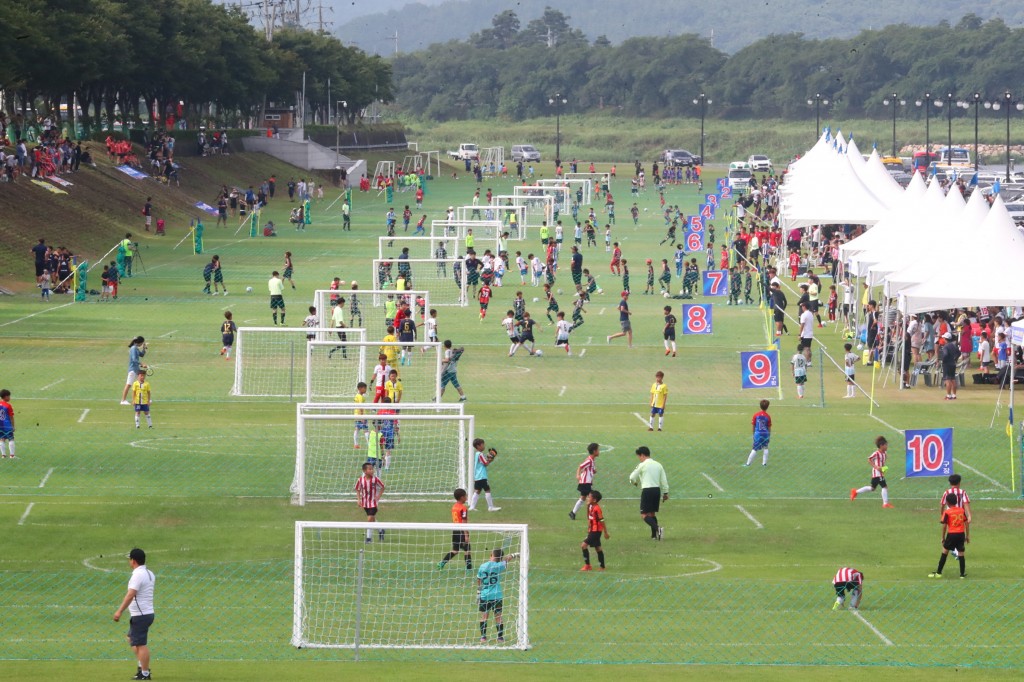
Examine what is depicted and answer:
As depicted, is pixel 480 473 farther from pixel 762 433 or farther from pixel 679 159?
pixel 679 159

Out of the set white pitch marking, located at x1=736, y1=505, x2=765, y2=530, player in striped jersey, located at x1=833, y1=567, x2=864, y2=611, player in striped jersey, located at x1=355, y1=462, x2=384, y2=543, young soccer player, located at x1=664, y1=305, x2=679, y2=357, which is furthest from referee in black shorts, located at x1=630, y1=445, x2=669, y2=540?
young soccer player, located at x1=664, y1=305, x2=679, y2=357

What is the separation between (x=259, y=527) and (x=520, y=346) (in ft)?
68.9

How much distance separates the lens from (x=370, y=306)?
5094 cm

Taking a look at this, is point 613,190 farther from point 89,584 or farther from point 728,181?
point 89,584

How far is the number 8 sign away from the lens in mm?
25859

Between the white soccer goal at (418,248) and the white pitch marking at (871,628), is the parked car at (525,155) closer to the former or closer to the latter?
the white soccer goal at (418,248)

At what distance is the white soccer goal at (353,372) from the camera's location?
→ 119 feet

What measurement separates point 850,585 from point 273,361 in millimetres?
24101

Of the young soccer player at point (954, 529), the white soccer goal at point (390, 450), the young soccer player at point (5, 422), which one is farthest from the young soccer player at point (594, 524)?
the young soccer player at point (5, 422)

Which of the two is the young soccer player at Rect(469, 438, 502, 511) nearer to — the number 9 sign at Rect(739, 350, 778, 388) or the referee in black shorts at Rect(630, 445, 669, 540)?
the referee in black shorts at Rect(630, 445, 669, 540)

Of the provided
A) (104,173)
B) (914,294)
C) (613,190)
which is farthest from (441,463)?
(613,190)

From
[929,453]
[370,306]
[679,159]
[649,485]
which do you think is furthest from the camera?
[679,159]

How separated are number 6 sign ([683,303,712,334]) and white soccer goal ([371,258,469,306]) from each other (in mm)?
12928

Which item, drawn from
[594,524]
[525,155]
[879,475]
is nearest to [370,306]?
[879,475]
